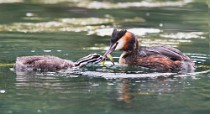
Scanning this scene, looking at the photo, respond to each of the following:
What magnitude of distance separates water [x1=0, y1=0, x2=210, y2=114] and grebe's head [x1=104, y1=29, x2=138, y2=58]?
49 cm

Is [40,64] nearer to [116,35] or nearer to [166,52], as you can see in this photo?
[116,35]

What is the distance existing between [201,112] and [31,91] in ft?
8.24

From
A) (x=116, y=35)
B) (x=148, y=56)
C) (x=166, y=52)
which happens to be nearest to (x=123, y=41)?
(x=116, y=35)

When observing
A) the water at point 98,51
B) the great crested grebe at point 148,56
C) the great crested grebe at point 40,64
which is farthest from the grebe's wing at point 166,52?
the great crested grebe at point 40,64

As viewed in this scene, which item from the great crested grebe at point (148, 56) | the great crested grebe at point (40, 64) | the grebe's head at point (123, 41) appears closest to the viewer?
the great crested grebe at point (40, 64)

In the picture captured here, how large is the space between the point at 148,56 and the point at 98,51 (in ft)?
5.77

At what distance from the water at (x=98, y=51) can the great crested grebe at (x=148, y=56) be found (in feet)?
1.13

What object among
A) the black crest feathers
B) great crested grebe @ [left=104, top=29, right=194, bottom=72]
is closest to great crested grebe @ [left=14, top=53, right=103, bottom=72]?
great crested grebe @ [left=104, top=29, right=194, bottom=72]

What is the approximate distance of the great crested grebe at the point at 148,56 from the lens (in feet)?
39.7

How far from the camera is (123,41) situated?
41.2 feet

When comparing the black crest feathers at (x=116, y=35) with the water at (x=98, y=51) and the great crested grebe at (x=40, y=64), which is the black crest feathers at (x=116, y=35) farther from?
the great crested grebe at (x=40, y=64)

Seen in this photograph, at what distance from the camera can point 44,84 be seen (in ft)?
34.4

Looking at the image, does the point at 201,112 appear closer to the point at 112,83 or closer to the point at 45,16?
the point at 112,83

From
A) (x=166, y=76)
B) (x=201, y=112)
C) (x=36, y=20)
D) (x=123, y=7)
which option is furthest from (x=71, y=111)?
(x=123, y=7)
